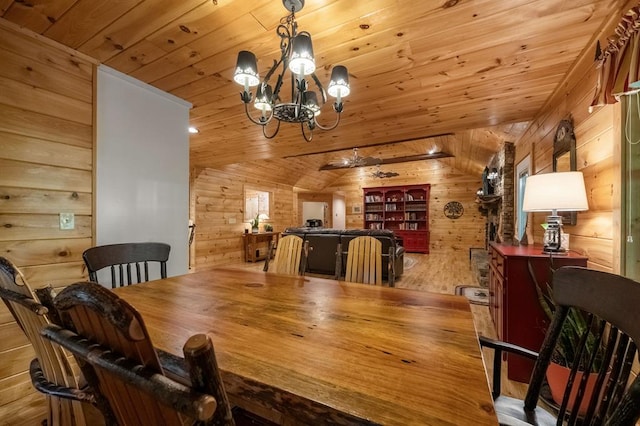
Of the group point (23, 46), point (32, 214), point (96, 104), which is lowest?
point (32, 214)

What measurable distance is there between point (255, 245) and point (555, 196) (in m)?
6.28

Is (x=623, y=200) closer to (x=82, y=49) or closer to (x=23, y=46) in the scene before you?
(x=82, y=49)

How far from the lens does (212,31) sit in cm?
160

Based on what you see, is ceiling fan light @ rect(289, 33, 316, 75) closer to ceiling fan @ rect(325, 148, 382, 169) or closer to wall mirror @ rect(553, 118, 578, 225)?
wall mirror @ rect(553, 118, 578, 225)

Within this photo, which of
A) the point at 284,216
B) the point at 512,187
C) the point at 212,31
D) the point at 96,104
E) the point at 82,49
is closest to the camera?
the point at 212,31

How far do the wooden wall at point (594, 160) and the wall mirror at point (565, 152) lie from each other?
0.03 m

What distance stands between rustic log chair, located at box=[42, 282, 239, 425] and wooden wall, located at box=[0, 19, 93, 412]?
1598 mm

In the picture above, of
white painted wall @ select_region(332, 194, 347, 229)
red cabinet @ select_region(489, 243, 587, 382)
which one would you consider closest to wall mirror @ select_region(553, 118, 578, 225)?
red cabinet @ select_region(489, 243, 587, 382)

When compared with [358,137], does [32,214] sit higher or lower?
lower

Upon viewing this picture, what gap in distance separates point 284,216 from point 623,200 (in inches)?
306

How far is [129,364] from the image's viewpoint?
0.44m

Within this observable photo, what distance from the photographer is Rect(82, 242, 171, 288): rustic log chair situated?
5.20 feet

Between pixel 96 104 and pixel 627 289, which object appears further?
pixel 96 104

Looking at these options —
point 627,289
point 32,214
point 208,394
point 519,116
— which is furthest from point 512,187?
point 32,214
